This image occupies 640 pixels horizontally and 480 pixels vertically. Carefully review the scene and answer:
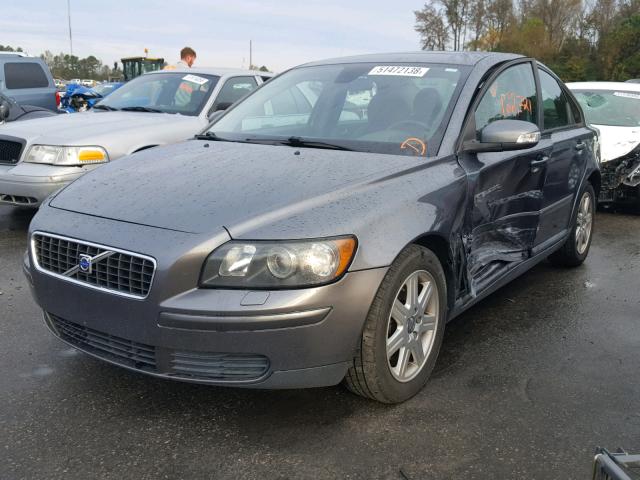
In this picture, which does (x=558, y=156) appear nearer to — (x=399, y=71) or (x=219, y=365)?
(x=399, y=71)

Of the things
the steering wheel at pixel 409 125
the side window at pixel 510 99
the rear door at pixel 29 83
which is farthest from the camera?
the rear door at pixel 29 83

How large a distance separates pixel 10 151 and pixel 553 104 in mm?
4699

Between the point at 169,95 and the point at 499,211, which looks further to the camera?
the point at 169,95

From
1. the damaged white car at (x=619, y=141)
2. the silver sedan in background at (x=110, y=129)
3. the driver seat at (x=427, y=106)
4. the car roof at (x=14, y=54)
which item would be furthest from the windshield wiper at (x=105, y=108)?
the damaged white car at (x=619, y=141)

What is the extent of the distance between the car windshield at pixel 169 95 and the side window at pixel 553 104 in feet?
11.6

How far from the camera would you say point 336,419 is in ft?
8.95

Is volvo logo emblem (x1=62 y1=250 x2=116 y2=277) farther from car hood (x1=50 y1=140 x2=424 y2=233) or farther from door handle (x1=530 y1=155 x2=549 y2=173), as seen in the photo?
door handle (x1=530 y1=155 x2=549 y2=173)

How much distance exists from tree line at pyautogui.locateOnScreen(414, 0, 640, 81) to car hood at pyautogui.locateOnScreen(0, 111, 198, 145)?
4332 cm

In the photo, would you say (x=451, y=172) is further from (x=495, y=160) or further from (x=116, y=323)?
(x=116, y=323)

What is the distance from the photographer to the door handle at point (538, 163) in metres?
3.89

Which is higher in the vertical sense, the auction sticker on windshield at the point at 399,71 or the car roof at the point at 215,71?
the car roof at the point at 215,71

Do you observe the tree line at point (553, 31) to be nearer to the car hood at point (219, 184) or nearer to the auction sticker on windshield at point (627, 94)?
the auction sticker on windshield at point (627, 94)

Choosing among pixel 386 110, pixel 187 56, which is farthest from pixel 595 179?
pixel 187 56

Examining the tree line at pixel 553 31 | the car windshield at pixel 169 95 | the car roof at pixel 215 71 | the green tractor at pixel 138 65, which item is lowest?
the car windshield at pixel 169 95
